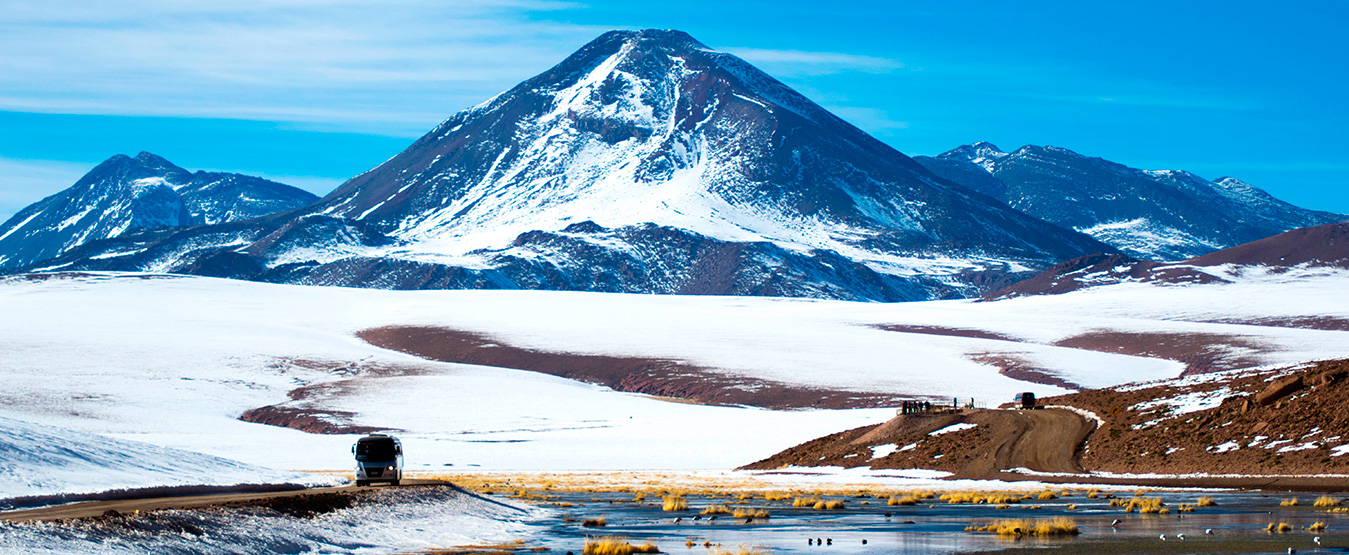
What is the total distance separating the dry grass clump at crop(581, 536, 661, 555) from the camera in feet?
82.3

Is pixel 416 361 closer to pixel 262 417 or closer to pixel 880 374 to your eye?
pixel 262 417

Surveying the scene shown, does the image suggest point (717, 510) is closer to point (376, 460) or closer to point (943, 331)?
point (376, 460)

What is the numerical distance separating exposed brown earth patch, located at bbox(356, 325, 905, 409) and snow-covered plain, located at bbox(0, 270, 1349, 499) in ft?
9.31

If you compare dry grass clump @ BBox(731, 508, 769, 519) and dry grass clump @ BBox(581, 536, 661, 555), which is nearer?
dry grass clump @ BBox(581, 536, 661, 555)

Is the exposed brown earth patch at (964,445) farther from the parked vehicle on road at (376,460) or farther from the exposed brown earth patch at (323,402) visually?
the exposed brown earth patch at (323,402)

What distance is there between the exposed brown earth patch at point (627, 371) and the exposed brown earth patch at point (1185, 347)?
37.3 meters

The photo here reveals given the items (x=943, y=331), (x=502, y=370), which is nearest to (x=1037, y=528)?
(x=502, y=370)

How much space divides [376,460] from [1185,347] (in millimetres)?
119818

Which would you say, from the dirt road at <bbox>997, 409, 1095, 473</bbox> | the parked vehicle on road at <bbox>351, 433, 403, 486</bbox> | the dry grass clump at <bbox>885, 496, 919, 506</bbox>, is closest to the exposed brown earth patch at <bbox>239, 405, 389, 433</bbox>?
the dirt road at <bbox>997, 409, 1095, 473</bbox>

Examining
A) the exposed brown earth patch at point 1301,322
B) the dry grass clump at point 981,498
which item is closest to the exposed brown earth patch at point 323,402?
the dry grass clump at point 981,498

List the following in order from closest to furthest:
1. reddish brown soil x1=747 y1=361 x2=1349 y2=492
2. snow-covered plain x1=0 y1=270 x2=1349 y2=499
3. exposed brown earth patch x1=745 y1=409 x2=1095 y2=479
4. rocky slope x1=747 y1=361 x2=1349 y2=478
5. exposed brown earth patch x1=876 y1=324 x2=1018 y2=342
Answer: reddish brown soil x1=747 y1=361 x2=1349 y2=492 → rocky slope x1=747 y1=361 x2=1349 y2=478 → exposed brown earth patch x1=745 y1=409 x2=1095 y2=479 → snow-covered plain x1=0 y1=270 x2=1349 y2=499 → exposed brown earth patch x1=876 y1=324 x2=1018 y2=342

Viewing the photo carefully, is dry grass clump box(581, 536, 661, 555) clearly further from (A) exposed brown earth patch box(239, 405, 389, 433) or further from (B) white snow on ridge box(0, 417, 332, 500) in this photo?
(A) exposed brown earth patch box(239, 405, 389, 433)

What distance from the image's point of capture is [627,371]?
136000 millimetres

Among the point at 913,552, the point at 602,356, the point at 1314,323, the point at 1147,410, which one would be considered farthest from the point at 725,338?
the point at 913,552
